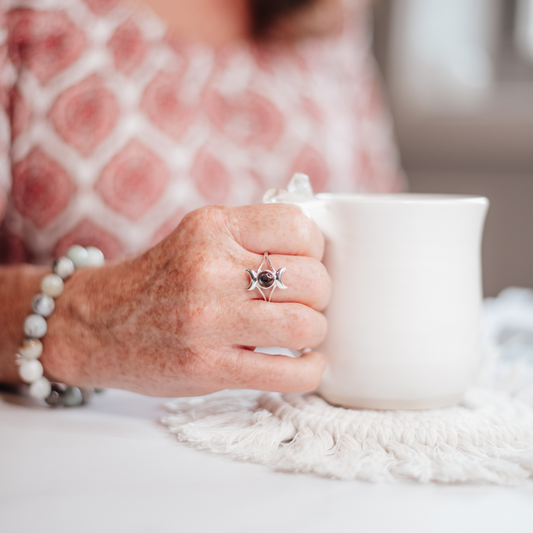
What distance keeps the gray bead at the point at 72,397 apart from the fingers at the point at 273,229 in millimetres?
202

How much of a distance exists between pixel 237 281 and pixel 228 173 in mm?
563

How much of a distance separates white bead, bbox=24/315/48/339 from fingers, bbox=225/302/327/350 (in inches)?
7.1

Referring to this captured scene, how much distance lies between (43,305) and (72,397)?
0.08m

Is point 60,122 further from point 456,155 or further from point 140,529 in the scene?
point 456,155

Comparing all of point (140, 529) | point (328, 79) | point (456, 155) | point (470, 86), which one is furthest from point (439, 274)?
point (470, 86)

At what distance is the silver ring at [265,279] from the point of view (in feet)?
1.32

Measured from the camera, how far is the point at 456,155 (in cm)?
200

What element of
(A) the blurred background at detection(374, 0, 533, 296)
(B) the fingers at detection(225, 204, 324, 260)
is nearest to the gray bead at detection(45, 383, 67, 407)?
(B) the fingers at detection(225, 204, 324, 260)

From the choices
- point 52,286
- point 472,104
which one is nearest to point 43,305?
point 52,286

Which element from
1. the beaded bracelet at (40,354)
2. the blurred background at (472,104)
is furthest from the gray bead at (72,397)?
the blurred background at (472,104)

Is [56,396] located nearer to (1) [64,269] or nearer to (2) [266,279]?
(1) [64,269]

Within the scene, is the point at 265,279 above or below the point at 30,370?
above

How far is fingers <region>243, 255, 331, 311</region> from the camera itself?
41 centimetres

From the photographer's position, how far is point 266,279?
0.40 meters
